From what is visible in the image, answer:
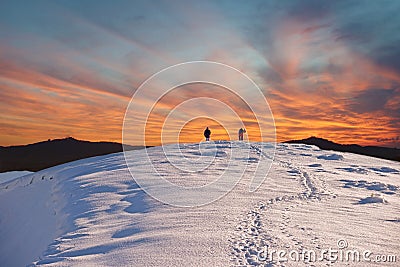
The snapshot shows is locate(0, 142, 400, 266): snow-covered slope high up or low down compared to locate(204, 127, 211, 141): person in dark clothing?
down

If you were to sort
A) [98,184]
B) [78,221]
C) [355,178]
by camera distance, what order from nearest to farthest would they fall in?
1. [78,221]
2. [98,184]
3. [355,178]

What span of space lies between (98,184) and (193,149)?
32.6 ft

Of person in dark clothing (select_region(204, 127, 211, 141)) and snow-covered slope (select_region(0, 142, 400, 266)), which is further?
person in dark clothing (select_region(204, 127, 211, 141))

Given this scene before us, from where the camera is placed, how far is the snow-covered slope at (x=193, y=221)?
20.7ft

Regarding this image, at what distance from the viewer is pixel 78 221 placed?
885cm

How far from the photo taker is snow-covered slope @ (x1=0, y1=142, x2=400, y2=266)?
6297 mm

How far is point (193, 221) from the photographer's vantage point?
804 centimetres

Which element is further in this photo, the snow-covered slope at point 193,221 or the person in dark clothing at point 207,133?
the person in dark clothing at point 207,133

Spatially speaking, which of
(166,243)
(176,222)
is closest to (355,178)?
(176,222)

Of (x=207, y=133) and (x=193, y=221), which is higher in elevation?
(x=207, y=133)

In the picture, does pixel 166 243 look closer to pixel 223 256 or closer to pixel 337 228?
pixel 223 256

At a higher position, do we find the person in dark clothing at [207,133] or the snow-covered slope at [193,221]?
the person in dark clothing at [207,133]

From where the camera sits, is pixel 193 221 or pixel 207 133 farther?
pixel 207 133

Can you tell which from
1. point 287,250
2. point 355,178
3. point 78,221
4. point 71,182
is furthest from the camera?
point 355,178
